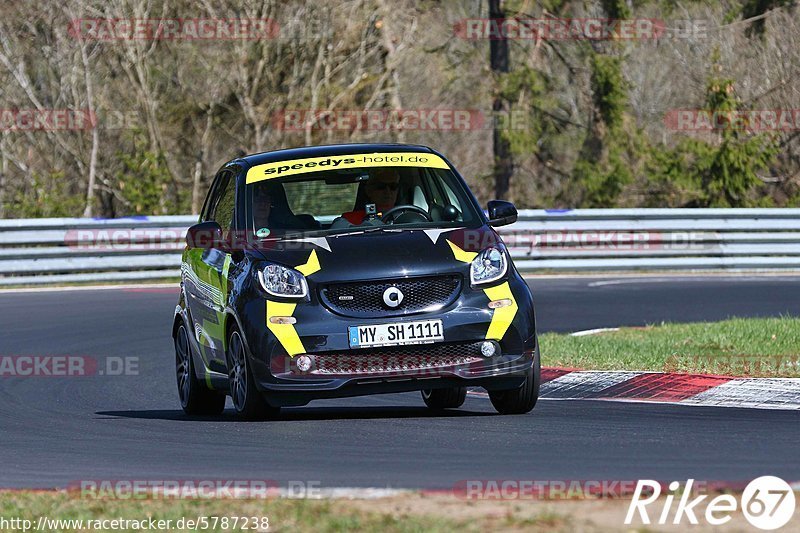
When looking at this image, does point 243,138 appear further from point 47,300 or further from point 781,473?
point 781,473

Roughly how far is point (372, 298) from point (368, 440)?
897 millimetres

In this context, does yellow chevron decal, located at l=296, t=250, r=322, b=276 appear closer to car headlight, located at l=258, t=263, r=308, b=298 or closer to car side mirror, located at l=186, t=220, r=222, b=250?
car headlight, located at l=258, t=263, r=308, b=298

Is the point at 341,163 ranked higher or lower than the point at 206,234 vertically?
higher

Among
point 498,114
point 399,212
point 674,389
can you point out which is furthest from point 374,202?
point 498,114

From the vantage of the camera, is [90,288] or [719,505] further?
[90,288]

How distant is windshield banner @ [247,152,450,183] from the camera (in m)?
9.74

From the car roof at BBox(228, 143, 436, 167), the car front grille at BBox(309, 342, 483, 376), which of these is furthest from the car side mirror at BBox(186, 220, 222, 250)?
the car front grille at BBox(309, 342, 483, 376)

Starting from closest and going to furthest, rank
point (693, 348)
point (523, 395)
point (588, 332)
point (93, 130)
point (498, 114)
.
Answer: point (523, 395)
point (693, 348)
point (588, 332)
point (93, 130)
point (498, 114)

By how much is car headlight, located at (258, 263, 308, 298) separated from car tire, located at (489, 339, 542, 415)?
4.67 ft

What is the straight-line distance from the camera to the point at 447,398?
10.1m

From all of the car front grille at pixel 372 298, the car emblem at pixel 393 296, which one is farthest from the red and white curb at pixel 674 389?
the car emblem at pixel 393 296

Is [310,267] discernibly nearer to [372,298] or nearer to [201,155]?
[372,298]

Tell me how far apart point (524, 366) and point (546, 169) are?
2840 centimetres

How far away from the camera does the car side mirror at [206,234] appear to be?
9586mm
